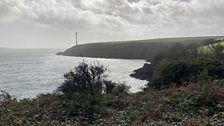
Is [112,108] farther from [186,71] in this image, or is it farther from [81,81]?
[186,71]

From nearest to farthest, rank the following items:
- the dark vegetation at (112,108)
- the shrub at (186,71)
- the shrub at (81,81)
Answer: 1. the dark vegetation at (112,108)
2. the shrub at (81,81)
3. the shrub at (186,71)

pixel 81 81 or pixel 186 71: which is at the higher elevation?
pixel 81 81

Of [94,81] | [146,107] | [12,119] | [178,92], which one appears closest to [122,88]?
[94,81]

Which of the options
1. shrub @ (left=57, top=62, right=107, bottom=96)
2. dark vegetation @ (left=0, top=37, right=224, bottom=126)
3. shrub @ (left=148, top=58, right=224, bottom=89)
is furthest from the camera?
shrub @ (left=148, top=58, right=224, bottom=89)

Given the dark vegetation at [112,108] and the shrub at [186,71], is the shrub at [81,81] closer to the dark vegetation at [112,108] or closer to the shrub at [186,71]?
the dark vegetation at [112,108]

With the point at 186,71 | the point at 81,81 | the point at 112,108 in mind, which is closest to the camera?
the point at 112,108

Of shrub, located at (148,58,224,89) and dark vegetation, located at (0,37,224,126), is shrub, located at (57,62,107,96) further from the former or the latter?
shrub, located at (148,58,224,89)

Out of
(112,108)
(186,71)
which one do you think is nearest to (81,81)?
(112,108)

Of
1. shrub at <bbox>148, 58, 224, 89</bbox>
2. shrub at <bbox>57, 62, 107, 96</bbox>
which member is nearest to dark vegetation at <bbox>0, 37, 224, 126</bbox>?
shrub at <bbox>57, 62, 107, 96</bbox>

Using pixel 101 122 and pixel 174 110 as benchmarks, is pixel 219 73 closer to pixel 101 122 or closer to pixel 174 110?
pixel 174 110

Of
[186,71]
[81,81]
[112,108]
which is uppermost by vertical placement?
[81,81]

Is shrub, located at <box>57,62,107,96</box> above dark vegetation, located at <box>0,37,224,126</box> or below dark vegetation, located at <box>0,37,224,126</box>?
above

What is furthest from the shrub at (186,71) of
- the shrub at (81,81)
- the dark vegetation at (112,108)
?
the dark vegetation at (112,108)

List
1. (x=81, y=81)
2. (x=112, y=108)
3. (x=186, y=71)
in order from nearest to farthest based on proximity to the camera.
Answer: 1. (x=112, y=108)
2. (x=81, y=81)
3. (x=186, y=71)
